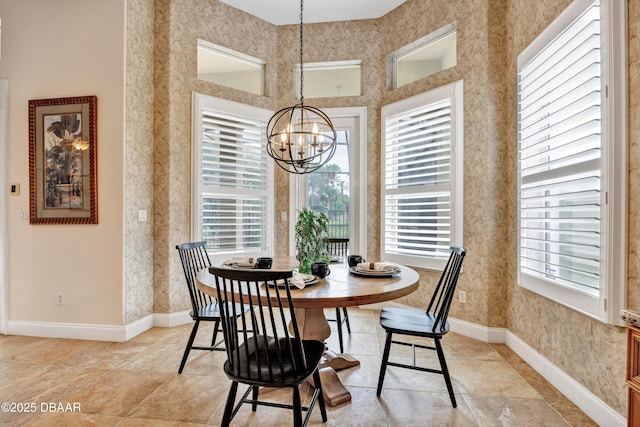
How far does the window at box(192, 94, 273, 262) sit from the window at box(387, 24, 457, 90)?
1.63 metres

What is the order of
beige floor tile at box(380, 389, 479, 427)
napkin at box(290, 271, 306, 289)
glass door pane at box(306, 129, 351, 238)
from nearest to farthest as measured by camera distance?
napkin at box(290, 271, 306, 289)
beige floor tile at box(380, 389, 479, 427)
glass door pane at box(306, 129, 351, 238)

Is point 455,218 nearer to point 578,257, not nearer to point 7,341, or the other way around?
point 578,257

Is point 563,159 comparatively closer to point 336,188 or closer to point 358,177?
point 358,177

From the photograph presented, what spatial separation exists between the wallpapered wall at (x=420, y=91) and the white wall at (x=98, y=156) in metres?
0.16

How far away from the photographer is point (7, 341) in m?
3.04

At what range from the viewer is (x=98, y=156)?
310 cm

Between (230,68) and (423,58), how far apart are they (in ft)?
7.41

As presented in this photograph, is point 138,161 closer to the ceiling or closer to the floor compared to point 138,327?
closer to the ceiling

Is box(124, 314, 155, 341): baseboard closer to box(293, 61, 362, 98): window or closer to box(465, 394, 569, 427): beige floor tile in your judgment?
box(465, 394, 569, 427): beige floor tile

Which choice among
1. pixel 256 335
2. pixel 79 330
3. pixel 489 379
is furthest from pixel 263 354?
pixel 79 330

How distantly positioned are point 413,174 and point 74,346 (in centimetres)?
368

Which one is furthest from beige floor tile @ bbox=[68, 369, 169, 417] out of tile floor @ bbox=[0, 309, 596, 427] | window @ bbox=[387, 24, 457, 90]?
window @ bbox=[387, 24, 457, 90]

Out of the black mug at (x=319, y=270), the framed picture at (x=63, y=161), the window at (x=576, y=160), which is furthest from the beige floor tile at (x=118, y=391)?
the window at (x=576, y=160)

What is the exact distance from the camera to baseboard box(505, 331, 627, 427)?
1.82 metres
